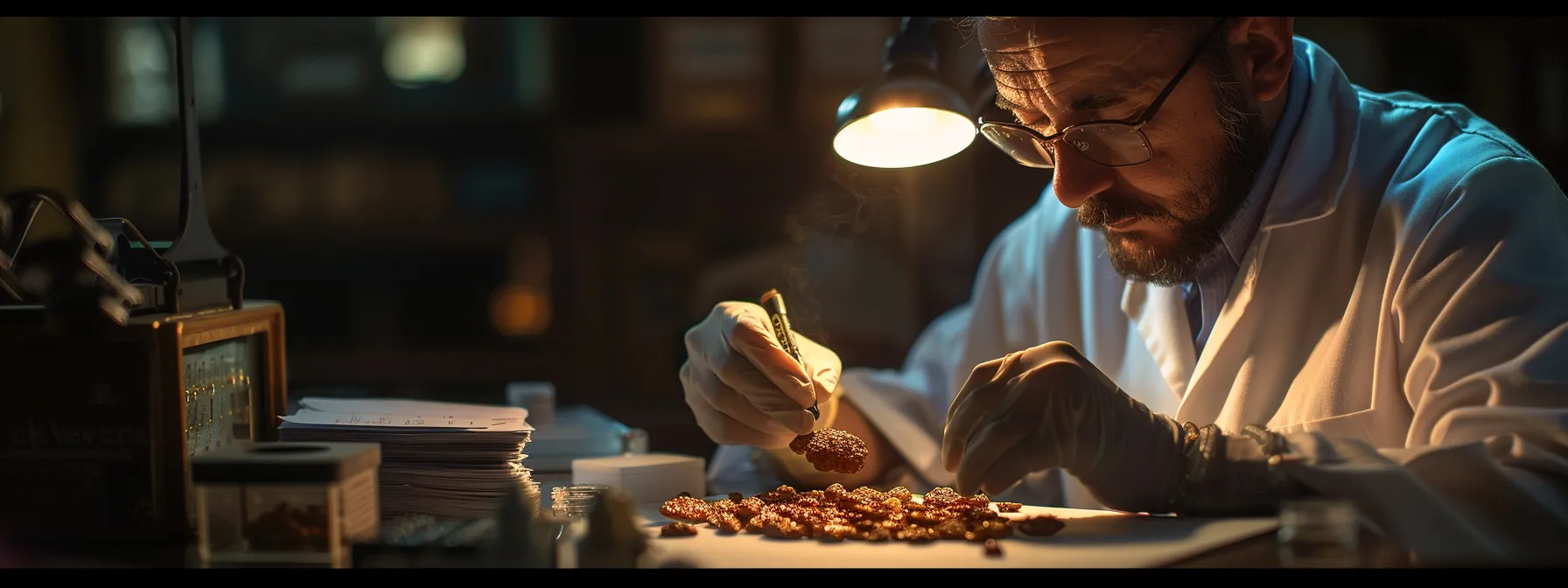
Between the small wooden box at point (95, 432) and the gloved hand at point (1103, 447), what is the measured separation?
896 mm

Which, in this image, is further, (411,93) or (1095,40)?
(411,93)

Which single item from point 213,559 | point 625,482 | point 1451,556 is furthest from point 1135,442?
point 213,559

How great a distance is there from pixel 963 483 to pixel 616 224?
2.82m

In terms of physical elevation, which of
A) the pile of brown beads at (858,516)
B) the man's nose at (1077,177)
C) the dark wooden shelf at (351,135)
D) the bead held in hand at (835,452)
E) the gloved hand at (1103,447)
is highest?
the dark wooden shelf at (351,135)

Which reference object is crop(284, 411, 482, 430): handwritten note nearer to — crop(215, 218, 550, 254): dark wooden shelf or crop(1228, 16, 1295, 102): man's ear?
crop(1228, 16, 1295, 102): man's ear

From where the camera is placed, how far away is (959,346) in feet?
7.52

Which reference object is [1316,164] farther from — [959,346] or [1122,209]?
[959,346]

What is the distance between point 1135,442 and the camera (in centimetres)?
123

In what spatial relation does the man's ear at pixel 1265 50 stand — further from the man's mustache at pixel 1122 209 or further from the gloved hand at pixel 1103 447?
the gloved hand at pixel 1103 447

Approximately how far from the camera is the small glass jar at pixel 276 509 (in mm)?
Result: 1057

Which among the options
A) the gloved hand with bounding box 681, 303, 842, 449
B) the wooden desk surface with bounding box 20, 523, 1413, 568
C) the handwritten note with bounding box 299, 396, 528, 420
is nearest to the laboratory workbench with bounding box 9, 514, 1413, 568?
the wooden desk surface with bounding box 20, 523, 1413, 568

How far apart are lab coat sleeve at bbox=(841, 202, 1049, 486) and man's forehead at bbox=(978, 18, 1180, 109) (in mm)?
741

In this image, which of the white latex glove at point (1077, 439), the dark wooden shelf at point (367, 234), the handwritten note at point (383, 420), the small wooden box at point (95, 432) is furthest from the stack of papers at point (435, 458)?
the dark wooden shelf at point (367, 234)

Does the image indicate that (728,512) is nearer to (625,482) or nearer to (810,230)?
(625,482)
